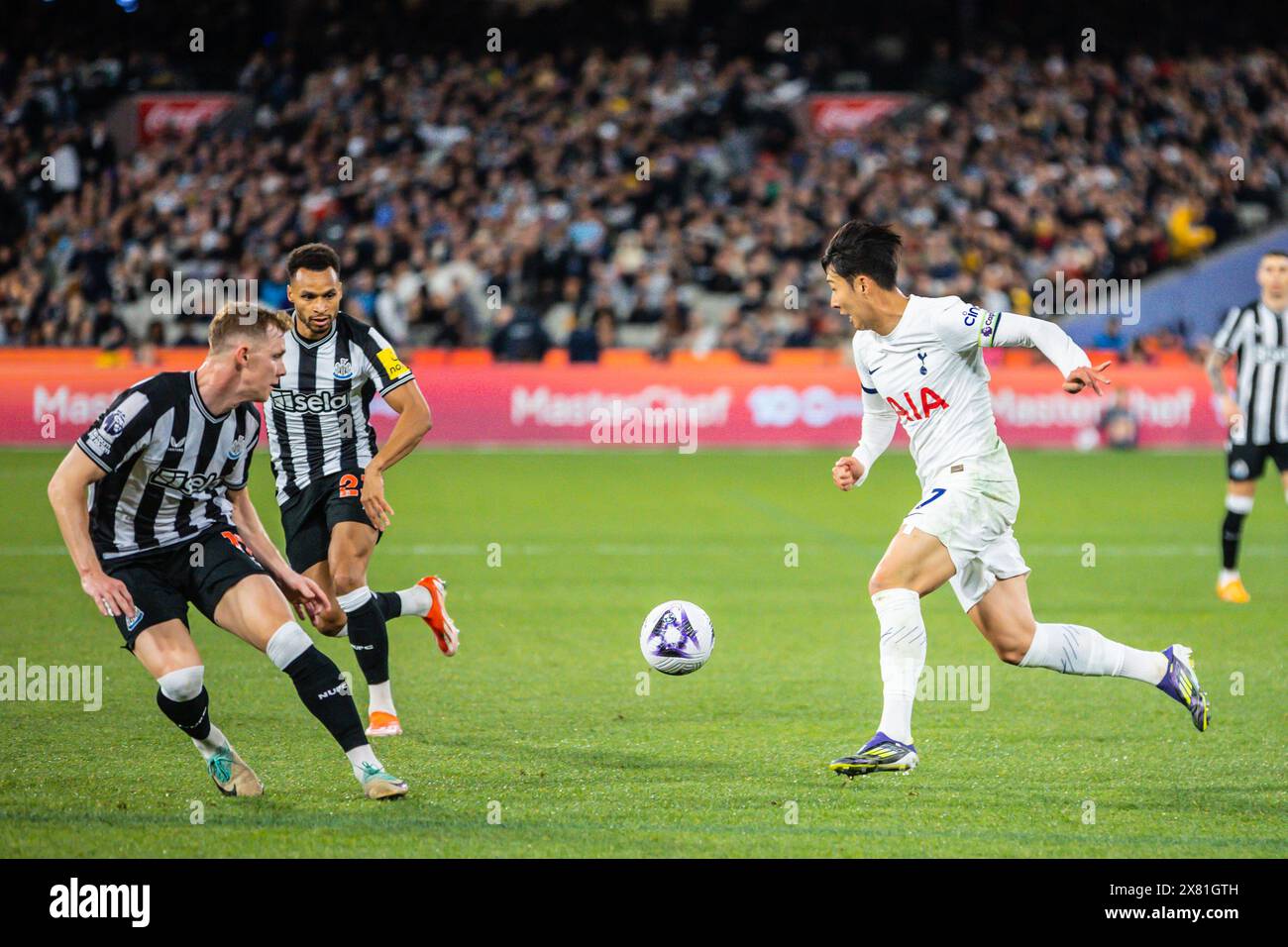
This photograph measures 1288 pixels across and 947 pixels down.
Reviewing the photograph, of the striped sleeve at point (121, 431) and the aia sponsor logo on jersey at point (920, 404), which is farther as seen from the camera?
the aia sponsor logo on jersey at point (920, 404)

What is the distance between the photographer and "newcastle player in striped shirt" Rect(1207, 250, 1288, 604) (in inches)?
430

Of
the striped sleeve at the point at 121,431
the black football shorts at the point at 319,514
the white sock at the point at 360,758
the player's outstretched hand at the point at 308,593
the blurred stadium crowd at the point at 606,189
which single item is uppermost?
the blurred stadium crowd at the point at 606,189

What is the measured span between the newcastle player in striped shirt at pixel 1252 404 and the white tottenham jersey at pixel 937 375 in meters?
5.34

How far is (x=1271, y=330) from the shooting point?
11.1 meters

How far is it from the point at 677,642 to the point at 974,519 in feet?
5.35

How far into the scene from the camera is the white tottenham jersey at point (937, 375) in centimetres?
611

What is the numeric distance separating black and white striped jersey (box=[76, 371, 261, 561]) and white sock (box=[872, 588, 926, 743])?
2567mm

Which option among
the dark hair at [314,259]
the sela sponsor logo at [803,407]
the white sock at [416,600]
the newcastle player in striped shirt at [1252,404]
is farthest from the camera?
the sela sponsor logo at [803,407]

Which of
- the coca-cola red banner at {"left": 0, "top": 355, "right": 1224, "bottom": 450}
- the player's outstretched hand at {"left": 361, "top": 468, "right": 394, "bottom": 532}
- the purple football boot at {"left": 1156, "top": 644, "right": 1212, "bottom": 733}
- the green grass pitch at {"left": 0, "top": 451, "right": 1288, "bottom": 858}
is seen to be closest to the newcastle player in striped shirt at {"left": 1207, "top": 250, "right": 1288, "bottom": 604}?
the green grass pitch at {"left": 0, "top": 451, "right": 1288, "bottom": 858}

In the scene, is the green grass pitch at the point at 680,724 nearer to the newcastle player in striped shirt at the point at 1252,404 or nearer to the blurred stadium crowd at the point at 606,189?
the newcastle player in striped shirt at the point at 1252,404

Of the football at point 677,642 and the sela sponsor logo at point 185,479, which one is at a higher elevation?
the sela sponsor logo at point 185,479

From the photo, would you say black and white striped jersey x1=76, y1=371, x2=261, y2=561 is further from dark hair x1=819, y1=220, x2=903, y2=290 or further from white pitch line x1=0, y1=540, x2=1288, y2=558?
white pitch line x1=0, y1=540, x2=1288, y2=558

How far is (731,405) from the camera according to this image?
21516 millimetres
